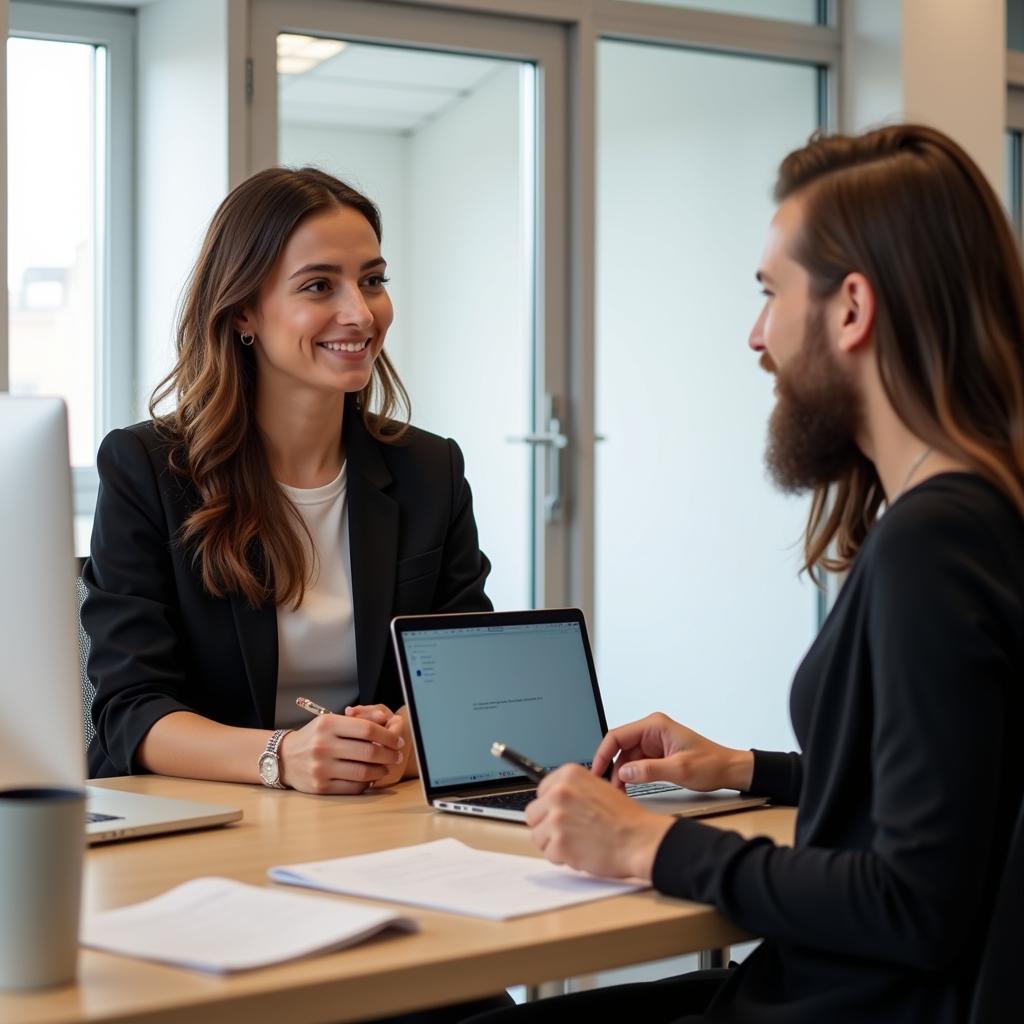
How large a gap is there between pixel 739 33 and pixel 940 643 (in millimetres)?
3381

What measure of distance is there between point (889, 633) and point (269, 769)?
82 cm

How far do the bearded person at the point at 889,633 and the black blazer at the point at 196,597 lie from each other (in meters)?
0.75

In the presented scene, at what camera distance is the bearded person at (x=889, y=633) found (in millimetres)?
1094

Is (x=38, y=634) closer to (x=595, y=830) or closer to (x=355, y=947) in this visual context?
(x=355, y=947)

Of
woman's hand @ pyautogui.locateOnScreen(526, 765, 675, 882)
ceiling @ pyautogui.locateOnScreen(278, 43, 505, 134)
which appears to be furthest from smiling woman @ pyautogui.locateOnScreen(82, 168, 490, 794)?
ceiling @ pyautogui.locateOnScreen(278, 43, 505, 134)

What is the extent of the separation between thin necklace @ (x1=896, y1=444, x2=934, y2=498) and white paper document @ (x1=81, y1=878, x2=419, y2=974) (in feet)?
1.73

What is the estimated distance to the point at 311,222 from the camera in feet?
7.09

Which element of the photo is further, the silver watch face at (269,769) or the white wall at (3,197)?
the white wall at (3,197)

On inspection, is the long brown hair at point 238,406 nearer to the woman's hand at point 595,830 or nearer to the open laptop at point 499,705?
the open laptop at point 499,705

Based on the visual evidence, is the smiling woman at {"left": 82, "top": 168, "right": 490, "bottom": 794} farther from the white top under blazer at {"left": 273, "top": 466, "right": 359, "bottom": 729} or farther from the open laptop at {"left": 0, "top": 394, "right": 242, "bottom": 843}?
the open laptop at {"left": 0, "top": 394, "right": 242, "bottom": 843}

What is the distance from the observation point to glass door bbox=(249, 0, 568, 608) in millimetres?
3682

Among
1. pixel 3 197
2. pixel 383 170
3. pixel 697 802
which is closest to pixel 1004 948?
pixel 697 802

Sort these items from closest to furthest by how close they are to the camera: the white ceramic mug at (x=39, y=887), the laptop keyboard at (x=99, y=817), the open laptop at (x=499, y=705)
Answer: the white ceramic mug at (x=39, y=887) < the laptop keyboard at (x=99, y=817) < the open laptop at (x=499, y=705)

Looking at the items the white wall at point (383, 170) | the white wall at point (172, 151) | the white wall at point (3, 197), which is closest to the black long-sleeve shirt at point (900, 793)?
the white wall at point (3, 197)
